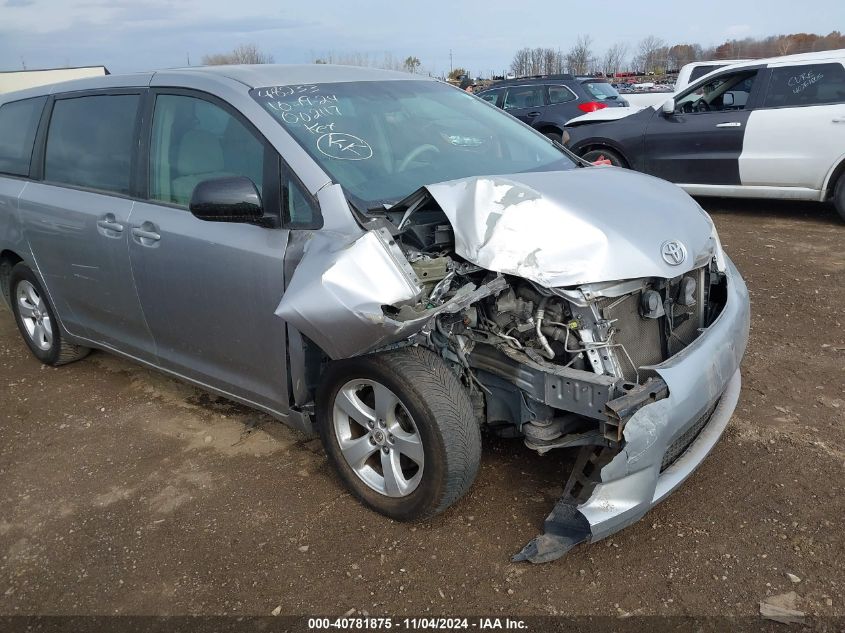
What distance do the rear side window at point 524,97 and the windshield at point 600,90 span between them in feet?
2.72

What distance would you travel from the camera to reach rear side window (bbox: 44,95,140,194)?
369 cm

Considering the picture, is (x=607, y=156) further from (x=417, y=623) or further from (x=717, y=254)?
(x=417, y=623)

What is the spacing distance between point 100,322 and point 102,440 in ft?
2.26

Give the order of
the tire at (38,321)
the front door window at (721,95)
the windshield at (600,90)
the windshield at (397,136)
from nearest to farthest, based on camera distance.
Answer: the windshield at (397,136) → the tire at (38,321) → the front door window at (721,95) → the windshield at (600,90)

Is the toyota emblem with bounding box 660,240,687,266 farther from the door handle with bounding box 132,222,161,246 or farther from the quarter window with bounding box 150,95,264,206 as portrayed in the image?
the door handle with bounding box 132,222,161,246

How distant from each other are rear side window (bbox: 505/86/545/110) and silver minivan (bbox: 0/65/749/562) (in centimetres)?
928

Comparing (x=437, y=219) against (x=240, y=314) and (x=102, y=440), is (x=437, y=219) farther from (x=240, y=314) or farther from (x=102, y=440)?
(x=102, y=440)

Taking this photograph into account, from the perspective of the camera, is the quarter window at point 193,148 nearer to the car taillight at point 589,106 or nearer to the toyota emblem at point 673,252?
the toyota emblem at point 673,252

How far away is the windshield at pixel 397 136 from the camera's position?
3.05m

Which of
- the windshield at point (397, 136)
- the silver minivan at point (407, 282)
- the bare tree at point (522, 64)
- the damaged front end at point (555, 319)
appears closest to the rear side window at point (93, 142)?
the silver minivan at point (407, 282)

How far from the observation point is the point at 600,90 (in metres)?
12.6

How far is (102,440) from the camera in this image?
380 centimetres

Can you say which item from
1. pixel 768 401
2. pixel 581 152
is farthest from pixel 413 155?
pixel 581 152

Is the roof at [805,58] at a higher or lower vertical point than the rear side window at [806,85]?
higher
